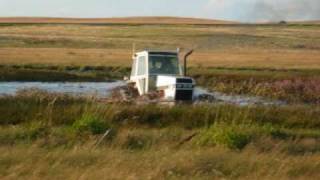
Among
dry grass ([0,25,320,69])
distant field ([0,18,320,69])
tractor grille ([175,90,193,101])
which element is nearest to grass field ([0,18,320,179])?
tractor grille ([175,90,193,101])

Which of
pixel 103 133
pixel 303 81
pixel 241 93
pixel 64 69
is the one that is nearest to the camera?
pixel 103 133

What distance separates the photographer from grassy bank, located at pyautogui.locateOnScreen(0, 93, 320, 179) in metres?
11.5

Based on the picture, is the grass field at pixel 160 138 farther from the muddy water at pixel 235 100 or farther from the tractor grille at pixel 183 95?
the tractor grille at pixel 183 95

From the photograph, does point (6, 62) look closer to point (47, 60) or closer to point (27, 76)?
point (47, 60)

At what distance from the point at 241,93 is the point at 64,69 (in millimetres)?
16636

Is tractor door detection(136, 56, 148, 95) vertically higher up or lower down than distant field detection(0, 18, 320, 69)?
higher up

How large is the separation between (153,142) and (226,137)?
149 centimetres

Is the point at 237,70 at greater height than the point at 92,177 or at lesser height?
lesser

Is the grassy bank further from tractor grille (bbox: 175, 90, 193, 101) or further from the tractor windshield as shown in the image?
the tractor windshield

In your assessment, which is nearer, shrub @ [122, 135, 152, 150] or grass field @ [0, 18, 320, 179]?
grass field @ [0, 18, 320, 179]

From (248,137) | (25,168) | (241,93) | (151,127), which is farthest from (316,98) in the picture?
(25,168)

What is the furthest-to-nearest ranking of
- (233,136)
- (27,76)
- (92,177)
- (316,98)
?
(27,76), (316,98), (233,136), (92,177)

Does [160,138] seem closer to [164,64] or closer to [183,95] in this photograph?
[183,95]

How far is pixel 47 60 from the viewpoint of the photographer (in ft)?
190
